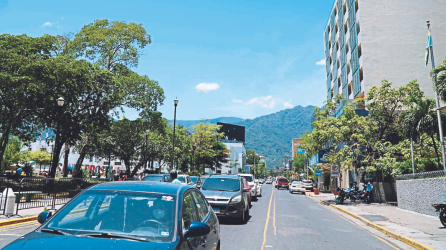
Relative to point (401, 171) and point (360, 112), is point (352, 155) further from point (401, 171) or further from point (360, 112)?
point (360, 112)

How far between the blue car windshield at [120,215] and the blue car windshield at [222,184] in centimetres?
976

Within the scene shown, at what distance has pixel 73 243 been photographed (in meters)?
3.35

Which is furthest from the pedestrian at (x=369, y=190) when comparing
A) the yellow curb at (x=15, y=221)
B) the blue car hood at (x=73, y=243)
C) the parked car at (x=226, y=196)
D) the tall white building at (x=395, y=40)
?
the blue car hood at (x=73, y=243)

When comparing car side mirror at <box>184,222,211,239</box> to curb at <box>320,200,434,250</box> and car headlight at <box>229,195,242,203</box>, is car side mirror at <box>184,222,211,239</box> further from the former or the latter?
car headlight at <box>229,195,242,203</box>

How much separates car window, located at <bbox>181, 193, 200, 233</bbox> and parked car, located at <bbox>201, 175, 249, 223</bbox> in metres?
7.80

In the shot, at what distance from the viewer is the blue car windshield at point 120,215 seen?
3818 mm

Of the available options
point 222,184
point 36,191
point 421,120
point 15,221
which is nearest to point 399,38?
point 421,120

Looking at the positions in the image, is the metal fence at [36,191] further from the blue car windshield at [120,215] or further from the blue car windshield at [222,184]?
the blue car windshield at [120,215]

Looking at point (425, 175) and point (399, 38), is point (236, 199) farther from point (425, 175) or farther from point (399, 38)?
point (399, 38)

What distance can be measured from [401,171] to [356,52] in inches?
829

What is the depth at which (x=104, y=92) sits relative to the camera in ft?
103

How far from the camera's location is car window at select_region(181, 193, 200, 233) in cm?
419

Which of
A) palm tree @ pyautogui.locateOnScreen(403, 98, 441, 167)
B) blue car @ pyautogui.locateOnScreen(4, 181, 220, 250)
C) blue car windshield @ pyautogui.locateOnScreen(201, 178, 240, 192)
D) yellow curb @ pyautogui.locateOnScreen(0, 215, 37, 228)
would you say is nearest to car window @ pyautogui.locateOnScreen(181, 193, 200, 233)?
blue car @ pyautogui.locateOnScreen(4, 181, 220, 250)

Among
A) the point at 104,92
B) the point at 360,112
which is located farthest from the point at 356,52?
the point at 104,92
